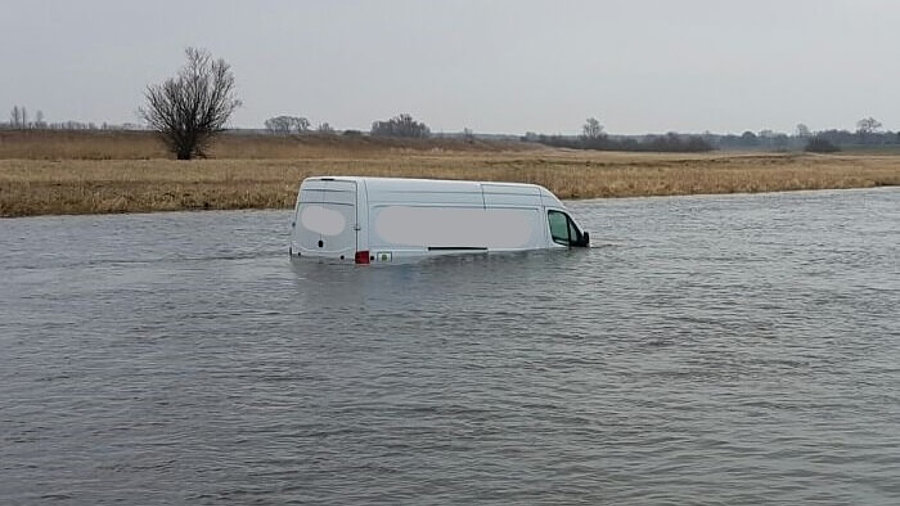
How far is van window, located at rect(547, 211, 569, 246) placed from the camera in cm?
2134

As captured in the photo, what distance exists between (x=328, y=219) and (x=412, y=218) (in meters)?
1.39

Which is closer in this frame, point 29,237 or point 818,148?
point 29,237

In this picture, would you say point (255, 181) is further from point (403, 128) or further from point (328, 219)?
point (403, 128)

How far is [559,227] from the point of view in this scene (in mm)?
21516

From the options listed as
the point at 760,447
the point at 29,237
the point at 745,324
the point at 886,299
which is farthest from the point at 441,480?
the point at 29,237

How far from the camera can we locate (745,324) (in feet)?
48.3

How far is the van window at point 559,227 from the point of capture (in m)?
21.3

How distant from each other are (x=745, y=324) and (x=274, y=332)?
5.74 meters

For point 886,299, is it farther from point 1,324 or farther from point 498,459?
point 1,324

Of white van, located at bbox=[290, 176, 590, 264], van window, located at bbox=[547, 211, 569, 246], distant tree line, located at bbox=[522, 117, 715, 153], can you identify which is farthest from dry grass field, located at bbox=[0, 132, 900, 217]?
distant tree line, located at bbox=[522, 117, 715, 153]

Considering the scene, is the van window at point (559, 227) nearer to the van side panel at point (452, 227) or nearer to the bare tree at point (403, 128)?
the van side panel at point (452, 227)

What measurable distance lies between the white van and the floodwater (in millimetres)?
341

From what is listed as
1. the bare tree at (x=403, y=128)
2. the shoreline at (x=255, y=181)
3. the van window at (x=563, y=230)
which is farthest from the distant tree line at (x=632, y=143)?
the van window at (x=563, y=230)

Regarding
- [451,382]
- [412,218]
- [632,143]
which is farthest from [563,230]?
[632,143]
